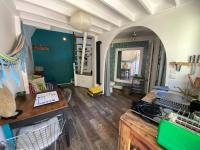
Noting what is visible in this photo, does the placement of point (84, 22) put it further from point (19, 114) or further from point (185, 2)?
point (19, 114)

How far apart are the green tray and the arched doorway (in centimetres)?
261

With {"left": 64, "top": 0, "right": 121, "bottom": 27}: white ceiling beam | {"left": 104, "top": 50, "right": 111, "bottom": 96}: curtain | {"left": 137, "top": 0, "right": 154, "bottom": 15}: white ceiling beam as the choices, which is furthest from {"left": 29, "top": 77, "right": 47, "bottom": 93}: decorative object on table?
{"left": 137, "top": 0, "right": 154, "bottom": 15}: white ceiling beam

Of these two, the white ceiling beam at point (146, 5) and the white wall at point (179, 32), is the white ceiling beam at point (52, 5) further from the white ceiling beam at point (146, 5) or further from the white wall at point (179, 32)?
the white wall at point (179, 32)

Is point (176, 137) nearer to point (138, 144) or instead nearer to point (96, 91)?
point (138, 144)

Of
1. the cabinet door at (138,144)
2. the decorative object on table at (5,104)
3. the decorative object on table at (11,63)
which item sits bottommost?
the cabinet door at (138,144)

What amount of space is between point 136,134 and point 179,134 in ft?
1.01

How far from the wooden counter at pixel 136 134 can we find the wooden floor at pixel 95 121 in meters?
0.87

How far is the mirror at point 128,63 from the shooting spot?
12.6ft

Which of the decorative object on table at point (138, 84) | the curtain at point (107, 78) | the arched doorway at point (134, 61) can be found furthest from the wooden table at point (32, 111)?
the decorative object on table at point (138, 84)

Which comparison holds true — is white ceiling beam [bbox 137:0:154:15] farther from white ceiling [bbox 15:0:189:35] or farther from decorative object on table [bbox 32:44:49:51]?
decorative object on table [bbox 32:44:49:51]

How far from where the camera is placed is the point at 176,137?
1.84 ft

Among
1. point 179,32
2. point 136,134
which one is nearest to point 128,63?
point 179,32

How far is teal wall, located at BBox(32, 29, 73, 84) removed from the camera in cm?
407

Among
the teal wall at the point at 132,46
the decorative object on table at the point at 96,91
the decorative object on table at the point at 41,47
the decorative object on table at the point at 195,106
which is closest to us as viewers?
the decorative object on table at the point at 195,106
